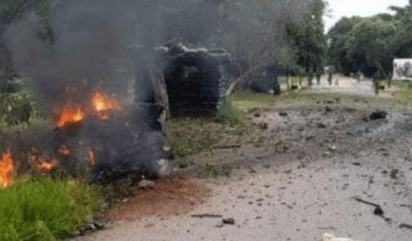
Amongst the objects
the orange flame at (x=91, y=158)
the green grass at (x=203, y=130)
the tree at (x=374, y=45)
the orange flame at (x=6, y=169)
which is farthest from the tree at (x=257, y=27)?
the tree at (x=374, y=45)

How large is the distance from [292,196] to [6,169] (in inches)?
196

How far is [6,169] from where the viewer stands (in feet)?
21.8

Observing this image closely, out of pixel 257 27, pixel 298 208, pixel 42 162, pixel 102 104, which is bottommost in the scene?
pixel 298 208

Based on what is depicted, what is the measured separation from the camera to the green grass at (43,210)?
4535mm

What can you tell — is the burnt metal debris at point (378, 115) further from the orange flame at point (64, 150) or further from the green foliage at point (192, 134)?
the orange flame at point (64, 150)

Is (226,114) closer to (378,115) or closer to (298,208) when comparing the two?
(378,115)

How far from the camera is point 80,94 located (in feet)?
24.3

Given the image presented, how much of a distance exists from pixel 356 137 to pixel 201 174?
4.98m

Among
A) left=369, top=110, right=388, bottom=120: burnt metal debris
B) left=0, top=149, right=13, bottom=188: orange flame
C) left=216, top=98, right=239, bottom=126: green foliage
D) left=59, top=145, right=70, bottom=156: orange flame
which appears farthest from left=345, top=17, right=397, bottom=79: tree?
left=0, top=149, right=13, bottom=188: orange flame

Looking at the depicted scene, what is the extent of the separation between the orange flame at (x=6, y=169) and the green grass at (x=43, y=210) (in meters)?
0.72

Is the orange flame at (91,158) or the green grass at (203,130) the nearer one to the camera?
the orange flame at (91,158)

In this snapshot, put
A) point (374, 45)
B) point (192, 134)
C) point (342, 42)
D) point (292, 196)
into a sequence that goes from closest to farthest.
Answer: point (292, 196)
point (192, 134)
point (374, 45)
point (342, 42)

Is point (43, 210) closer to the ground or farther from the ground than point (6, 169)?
closer to the ground

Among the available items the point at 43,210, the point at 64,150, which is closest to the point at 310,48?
the point at 64,150
